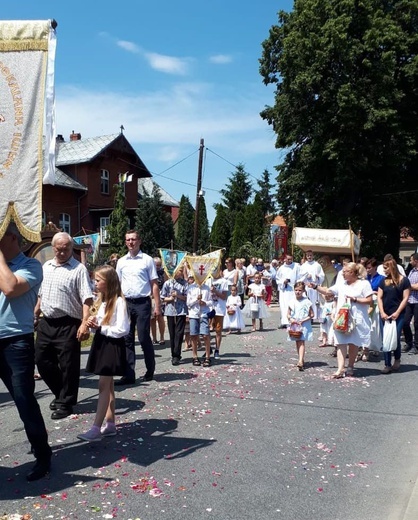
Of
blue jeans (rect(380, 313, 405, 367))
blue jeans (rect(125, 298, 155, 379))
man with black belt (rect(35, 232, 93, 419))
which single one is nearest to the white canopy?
blue jeans (rect(380, 313, 405, 367))

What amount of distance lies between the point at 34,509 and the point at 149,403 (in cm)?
302

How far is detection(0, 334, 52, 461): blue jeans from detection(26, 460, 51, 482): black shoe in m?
0.14

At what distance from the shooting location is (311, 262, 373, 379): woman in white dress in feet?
29.9

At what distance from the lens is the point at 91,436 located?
5.60m

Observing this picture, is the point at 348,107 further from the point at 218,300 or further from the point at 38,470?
the point at 38,470

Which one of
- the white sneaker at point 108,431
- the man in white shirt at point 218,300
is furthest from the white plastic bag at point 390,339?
the white sneaker at point 108,431

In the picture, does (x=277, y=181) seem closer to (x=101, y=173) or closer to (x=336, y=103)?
(x=336, y=103)

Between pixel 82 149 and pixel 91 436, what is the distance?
128 feet

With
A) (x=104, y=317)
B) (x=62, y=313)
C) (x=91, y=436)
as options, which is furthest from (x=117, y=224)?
(x=91, y=436)

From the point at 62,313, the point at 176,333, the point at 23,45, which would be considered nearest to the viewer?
the point at 23,45

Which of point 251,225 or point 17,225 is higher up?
point 251,225

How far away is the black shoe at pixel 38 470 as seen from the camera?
466 cm

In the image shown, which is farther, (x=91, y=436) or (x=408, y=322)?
(x=408, y=322)

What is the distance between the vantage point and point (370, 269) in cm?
1202
